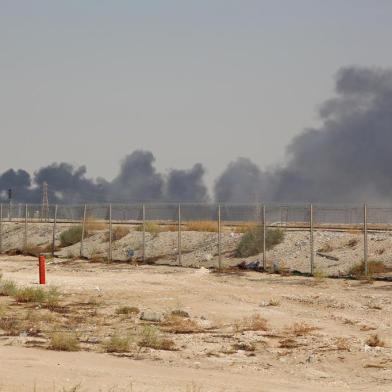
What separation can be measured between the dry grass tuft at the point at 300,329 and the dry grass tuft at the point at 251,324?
22.2 inches

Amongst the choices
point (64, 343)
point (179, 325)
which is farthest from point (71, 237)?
point (64, 343)

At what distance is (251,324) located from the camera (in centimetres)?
2008

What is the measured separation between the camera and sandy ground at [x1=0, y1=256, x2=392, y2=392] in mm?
13445

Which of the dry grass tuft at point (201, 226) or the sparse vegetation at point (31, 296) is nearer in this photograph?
the sparse vegetation at point (31, 296)

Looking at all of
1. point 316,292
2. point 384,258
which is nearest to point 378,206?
Answer: point 384,258

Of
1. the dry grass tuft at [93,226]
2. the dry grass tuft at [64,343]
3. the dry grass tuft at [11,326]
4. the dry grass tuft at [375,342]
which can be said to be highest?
the dry grass tuft at [93,226]

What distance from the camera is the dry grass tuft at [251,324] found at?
19484mm

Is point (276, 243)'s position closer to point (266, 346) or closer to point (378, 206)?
point (378, 206)

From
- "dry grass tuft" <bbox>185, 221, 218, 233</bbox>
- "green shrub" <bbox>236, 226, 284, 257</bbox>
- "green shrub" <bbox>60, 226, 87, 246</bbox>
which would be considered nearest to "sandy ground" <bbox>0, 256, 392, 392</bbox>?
"green shrub" <bbox>236, 226, 284, 257</bbox>

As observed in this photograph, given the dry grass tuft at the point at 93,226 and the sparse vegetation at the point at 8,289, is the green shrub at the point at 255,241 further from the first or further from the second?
the sparse vegetation at the point at 8,289

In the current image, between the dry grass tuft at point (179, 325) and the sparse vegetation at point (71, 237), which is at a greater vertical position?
the sparse vegetation at point (71, 237)

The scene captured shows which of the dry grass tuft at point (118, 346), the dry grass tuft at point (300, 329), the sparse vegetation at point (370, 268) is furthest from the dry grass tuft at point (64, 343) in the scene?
the sparse vegetation at point (370, 268)

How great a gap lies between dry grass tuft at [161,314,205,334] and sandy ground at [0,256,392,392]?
0.34m

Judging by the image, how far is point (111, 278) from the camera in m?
32.3
